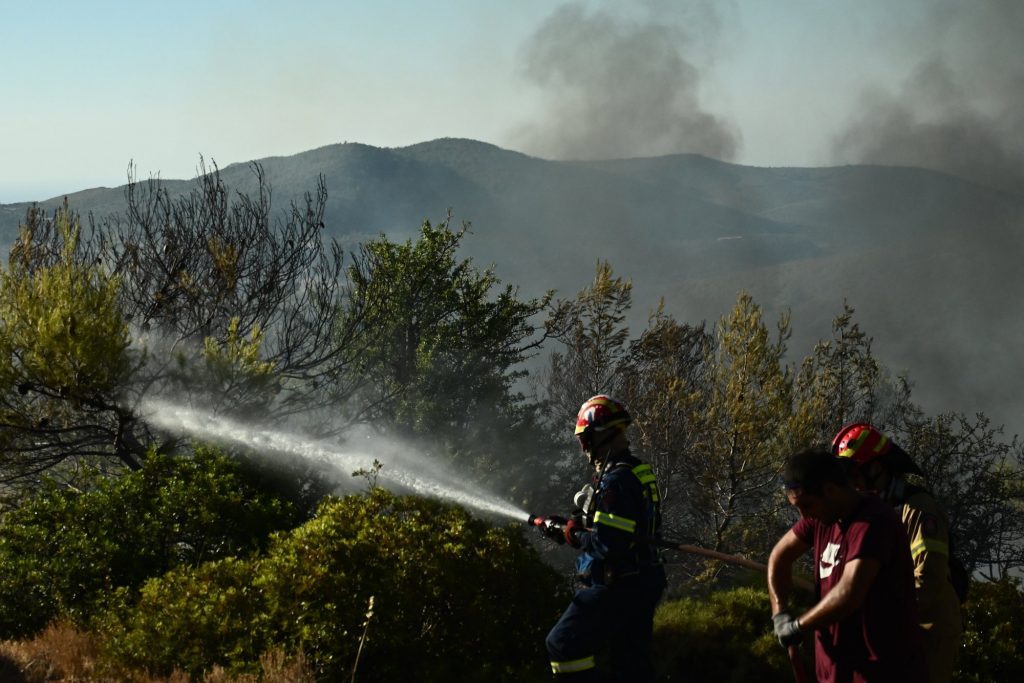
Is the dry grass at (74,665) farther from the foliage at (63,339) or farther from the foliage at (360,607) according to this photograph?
the foliage at (63,339)

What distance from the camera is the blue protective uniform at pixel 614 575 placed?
492 centimetres

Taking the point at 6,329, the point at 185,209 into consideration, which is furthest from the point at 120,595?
the point at 185,209

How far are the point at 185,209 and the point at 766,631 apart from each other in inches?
702

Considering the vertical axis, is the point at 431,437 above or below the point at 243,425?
below

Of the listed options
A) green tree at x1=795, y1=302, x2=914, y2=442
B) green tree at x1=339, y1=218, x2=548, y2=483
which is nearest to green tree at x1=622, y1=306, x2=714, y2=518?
green tree at x1=795, y1=302, x2=914, y2=442

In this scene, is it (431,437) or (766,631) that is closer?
(766,631)

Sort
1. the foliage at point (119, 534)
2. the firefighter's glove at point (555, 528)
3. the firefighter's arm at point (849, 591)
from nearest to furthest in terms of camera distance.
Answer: the firefighter's arm at point (849, 591)
the firefighter's glove at point (555, 528)
the foliage at point (119, 534)

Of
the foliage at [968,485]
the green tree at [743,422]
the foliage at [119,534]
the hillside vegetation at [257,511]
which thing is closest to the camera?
the hillside vegetation at [257,511]

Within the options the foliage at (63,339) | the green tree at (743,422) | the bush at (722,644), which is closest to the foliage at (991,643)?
the bush at (722,644)

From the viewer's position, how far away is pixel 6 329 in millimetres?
10461

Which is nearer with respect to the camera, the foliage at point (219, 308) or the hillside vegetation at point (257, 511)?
the hillside vegetation at point (257, 511)

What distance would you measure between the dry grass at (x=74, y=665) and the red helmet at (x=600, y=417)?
210 centimetres

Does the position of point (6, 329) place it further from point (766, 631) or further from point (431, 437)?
point (431, 437)

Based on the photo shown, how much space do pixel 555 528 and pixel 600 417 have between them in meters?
0.64
